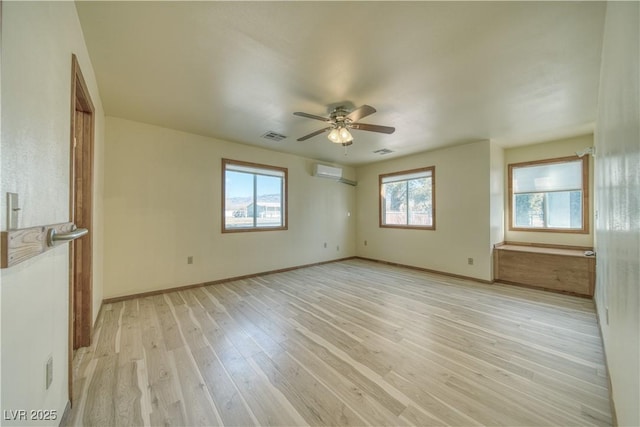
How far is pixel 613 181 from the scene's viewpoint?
1.38 metres

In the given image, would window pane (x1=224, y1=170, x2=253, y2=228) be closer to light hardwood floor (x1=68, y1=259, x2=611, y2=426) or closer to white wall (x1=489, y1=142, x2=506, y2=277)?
light hardwood floor (x1=68, y1=259, x2=611, y2=426)

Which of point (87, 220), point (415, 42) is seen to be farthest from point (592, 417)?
point (87, 220)

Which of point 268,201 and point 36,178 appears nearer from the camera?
point 36,178

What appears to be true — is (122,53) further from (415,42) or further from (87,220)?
(415,42)

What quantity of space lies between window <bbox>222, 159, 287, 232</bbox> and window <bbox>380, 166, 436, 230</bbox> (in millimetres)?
2530

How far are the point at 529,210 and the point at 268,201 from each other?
5.03 meters

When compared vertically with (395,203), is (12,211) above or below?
below

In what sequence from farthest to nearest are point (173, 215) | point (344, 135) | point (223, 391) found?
point (173, 215), point (344, 135), point (223, 391)

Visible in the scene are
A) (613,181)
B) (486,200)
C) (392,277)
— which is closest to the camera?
(613,181)

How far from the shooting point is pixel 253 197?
4.77 m

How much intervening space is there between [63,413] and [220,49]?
2653 mm

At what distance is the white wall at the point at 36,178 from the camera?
85 centimetres

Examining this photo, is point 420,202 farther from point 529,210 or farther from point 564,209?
point 564,209

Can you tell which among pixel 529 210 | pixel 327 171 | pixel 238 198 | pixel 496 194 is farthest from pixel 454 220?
pixel 238 198
